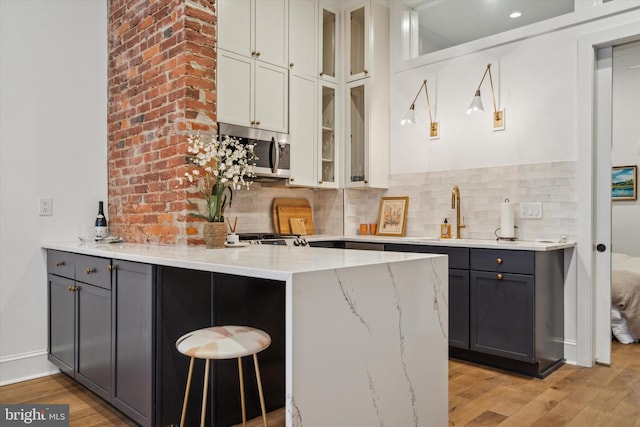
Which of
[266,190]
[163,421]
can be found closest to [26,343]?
[163,421]

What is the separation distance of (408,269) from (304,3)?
3106mm

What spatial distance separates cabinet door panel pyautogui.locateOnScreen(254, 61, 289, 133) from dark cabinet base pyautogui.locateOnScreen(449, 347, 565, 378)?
228 cm

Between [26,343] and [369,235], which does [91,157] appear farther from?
[369,235]

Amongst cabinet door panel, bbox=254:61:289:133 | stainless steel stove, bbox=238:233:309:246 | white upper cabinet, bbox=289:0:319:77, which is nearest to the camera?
stainless steel stove, bbox=238:233:309:246

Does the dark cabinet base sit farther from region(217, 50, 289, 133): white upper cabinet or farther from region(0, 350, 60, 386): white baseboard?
region(0, 350, 60, 386): white baseboard

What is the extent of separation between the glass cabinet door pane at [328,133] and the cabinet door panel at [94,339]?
235cm

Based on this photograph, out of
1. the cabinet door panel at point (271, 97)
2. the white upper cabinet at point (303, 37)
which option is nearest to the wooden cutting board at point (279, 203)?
the cabinet door panel at point (271, 97)

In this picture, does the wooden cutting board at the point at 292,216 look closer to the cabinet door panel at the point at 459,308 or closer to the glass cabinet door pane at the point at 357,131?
the glass cabinet door pane at the point at 357,131

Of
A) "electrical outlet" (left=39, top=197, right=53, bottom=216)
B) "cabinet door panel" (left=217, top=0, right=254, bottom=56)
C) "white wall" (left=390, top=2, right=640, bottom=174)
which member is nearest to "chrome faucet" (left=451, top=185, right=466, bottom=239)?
"white wall" (left=390, top=2, right=640, bottom=174)

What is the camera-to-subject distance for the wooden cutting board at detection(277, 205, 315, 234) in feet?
14.3

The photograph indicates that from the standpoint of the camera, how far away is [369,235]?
4.50m

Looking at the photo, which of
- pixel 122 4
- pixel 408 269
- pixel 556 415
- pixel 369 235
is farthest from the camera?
pixel 369 235

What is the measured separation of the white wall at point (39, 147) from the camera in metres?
3.10

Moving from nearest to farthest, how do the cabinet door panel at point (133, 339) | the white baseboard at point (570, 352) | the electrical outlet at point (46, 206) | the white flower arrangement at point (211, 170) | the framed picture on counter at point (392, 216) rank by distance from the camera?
the cabinet door panel at point (133, 339), the white flower arrangement at point (211, 170), the electrical outlet at point (46, 206), the white baseboard at point (570, 352), the framed picture on counter at point (392, 216)
